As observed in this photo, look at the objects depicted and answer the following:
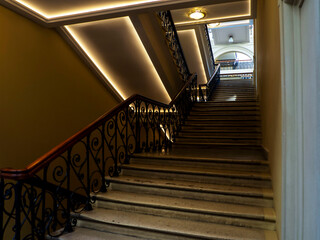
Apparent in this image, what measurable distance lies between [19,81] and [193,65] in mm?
7279

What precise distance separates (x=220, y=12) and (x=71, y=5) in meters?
3.60

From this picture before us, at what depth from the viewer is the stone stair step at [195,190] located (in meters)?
2.72

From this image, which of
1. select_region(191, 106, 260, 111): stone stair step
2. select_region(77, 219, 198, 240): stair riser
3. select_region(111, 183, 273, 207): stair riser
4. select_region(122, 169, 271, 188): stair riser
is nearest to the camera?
select_region(77, 219, 198, 240): stair riser

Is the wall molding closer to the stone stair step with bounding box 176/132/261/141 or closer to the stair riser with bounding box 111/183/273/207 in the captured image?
the stair riser with bounding box 111/183/273/207

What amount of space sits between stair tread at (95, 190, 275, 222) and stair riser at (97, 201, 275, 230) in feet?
0.11

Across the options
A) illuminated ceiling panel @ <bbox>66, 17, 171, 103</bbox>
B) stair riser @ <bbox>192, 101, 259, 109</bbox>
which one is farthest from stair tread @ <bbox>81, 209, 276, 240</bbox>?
stair riser @ <bbox>192, 101, 259, 109</bbox>

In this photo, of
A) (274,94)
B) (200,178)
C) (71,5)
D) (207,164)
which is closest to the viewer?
(274,94)

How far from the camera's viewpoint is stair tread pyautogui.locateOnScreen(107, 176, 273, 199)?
274cm

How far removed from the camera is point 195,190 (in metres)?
2.94

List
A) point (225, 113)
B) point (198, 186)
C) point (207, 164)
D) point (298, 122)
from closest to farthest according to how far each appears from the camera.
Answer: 1. point (298, 122)
2. point (198, 186)
3. point (207, 164)
4. point (225, 113)

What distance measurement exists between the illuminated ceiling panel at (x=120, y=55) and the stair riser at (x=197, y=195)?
294 cm

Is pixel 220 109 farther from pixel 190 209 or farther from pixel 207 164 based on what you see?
pixel 190 209

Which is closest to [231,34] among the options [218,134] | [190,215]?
[218,134]

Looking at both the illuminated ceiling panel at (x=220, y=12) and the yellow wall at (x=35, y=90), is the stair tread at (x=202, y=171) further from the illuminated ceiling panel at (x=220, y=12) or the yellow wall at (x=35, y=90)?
the illuminated ceiling panel at (x=220, y=12)
